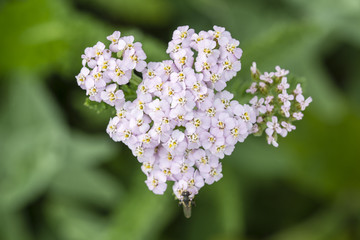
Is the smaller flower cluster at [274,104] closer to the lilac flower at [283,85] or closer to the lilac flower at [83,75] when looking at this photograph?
the lilac flower at [283,85]

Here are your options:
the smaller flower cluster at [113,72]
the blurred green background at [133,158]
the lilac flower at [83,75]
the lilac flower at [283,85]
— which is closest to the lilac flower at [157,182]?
the smaller flower cluster at [113,72]

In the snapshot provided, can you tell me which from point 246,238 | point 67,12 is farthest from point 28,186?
point 246,238

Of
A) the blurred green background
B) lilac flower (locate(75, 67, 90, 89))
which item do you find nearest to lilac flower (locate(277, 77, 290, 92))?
lilac flower (locate(75, 67, 90, 89))

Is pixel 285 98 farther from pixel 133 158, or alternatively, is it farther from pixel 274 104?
pixel 133 158

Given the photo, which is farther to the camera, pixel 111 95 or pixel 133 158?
pixel 133 158

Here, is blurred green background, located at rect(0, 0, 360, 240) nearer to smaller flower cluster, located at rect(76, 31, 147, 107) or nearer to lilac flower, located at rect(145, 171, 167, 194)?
smaller flower cluster, located at rect(76, 31, 147, 107)

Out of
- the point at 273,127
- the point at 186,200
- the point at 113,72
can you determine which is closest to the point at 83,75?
the point at 113,72

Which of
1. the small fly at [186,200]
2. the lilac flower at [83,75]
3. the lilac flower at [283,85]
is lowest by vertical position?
the small fly at [186,200]
